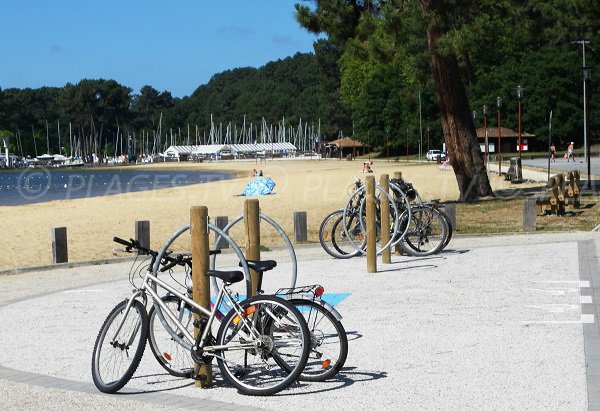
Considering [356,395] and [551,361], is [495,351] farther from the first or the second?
[356,395]

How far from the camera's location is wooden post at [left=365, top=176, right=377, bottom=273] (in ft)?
44.8

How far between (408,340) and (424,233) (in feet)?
22.8

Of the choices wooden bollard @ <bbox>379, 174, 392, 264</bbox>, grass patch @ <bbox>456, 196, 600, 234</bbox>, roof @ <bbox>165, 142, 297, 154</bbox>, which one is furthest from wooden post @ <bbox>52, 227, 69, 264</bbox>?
roof @ <bbox>165, 142, 297, 154</bbox>

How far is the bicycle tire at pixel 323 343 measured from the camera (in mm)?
6840

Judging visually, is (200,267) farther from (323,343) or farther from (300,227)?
(300,227)

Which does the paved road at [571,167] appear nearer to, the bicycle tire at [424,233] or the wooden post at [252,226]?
the bicycle tire at [424,233]

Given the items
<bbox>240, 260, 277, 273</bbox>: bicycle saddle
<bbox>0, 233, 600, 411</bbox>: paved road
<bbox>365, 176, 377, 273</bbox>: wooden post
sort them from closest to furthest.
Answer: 1. <bbox>0, 233, 600, 411</bbox>: paved road
2. <bbox>240, 260, 277, 273</bbox>: bicycle saddle
3. <bbox>365, 176, 377, 273</bbox>: wooden post

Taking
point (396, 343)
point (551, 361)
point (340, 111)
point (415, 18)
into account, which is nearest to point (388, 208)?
point (396, 343)

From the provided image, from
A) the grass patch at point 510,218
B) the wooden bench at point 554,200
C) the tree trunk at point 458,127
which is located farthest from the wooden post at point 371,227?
the tree trunk at point 458,127

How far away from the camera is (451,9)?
26.4 metres

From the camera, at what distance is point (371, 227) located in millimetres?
13672

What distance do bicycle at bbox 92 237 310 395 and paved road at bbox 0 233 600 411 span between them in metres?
0.16

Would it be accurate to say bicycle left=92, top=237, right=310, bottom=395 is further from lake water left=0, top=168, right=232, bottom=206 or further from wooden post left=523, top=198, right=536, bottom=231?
lake water left=0, top=168, right=232, bottom=206

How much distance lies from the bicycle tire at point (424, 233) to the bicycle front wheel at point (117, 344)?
853cm
